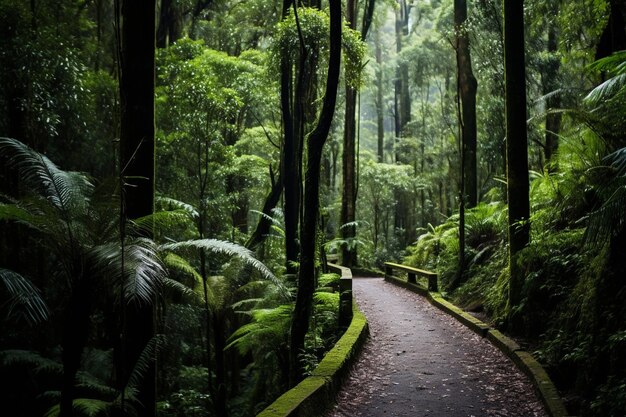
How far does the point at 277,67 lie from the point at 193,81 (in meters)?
2.89

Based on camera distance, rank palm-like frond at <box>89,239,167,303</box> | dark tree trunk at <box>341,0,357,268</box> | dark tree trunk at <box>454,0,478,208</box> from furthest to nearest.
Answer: dark tree trunk at <box>341,0,357,268</box>, dark tree trunk at <box>454,0,478,208</box>, palm-like frond at <box>89,239,167,303</box>

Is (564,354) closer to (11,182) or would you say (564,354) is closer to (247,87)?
(11,182)

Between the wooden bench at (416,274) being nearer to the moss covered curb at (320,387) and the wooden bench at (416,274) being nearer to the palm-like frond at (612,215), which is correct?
the moss covered curb at (320,387)

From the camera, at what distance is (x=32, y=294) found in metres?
5.71

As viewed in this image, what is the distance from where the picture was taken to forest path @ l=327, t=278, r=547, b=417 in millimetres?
5734

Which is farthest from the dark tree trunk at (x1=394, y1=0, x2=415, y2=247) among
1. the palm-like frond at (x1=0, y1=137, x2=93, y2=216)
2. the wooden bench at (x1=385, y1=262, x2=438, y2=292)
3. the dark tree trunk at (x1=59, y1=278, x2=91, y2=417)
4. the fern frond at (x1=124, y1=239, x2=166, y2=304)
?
the dark tree trunk at (x1=59, y1=278, x2=91, y2=417)

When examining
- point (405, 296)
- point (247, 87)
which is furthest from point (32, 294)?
point (247, 87)

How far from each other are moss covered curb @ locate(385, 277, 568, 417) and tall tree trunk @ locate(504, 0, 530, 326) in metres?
0.70

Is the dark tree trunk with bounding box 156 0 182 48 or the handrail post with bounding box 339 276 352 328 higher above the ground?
the dark tree trunk with bounding box 156 0 182 48

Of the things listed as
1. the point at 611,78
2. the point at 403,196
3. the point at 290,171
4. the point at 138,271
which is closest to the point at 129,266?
the point at 138,271

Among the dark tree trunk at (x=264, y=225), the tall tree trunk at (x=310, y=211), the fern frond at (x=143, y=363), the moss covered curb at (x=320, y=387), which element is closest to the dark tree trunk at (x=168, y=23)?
the dark tree trunk at (x=264, y=225)

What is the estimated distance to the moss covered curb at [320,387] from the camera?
479 centimetres

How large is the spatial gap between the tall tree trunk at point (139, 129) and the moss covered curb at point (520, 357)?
189 inches

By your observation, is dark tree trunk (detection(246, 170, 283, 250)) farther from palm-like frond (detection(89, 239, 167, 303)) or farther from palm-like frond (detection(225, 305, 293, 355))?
palm-like frond (detection(89, 239, 167, 303))
